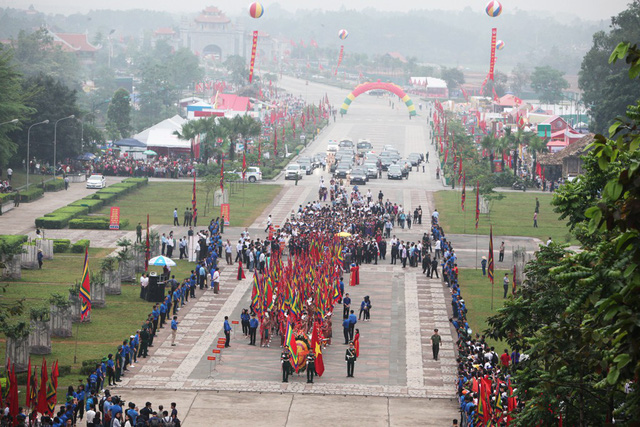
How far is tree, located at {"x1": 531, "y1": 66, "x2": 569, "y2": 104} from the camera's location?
180625 millimetres

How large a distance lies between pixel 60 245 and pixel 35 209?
1426 cm

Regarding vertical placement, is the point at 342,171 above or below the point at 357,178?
above

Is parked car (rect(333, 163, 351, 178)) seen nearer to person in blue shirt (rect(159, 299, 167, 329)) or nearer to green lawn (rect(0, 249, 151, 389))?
green lawn (rect(0, 249, 151, 389))

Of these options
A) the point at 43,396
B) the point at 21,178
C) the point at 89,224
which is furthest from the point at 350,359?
the point at 21,178

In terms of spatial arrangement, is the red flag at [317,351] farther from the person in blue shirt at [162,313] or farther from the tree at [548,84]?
the tree at [548,84]

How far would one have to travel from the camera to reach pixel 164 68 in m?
152

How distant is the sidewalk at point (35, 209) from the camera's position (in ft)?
204

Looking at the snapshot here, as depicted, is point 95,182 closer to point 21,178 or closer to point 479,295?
point 21,178

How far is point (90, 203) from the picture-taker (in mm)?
68812

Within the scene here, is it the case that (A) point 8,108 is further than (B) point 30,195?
Yes

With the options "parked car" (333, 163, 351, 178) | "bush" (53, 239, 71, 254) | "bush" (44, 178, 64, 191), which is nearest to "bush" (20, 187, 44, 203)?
"bush" (44, 178, 64, 191)

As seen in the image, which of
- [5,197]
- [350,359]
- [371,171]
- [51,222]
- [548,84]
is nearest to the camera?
[350,359]

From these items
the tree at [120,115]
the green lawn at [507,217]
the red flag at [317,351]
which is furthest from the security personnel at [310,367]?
the tree at [120,115]

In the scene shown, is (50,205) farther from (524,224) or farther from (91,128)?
(524,224)
